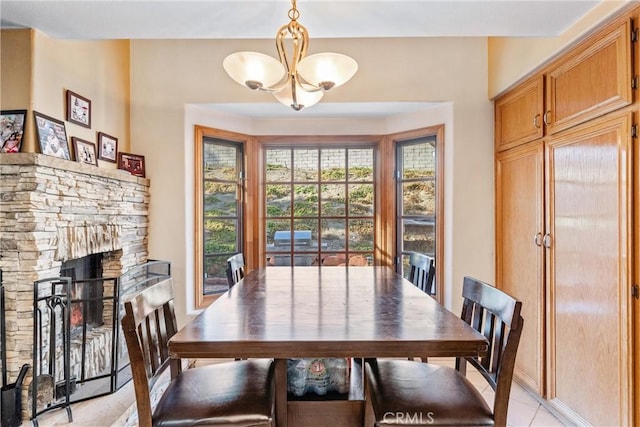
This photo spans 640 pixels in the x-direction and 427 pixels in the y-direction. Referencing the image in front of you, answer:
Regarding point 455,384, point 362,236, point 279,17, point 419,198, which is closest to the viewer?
point 455,384

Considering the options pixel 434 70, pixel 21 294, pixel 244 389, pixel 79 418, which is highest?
pixel 434 70

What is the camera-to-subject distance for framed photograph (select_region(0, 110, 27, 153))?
2.03 metres

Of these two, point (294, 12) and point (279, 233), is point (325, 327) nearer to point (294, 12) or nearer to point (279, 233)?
point (294, 12)

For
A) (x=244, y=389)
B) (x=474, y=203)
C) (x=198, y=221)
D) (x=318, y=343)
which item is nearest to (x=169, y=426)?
(x=244, y=389)

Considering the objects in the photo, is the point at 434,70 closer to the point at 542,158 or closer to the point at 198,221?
the point at 542,158

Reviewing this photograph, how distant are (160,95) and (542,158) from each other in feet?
9.72

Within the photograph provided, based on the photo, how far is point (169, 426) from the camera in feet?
3.79

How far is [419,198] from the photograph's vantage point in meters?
3.27

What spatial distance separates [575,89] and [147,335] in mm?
2431

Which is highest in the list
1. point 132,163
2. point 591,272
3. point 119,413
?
point 132,163

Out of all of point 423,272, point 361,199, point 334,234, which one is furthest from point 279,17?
point 334,234

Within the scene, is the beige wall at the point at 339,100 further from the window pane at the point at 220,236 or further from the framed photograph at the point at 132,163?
the window pane at the point at 220,236

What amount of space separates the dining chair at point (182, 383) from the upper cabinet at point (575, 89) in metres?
2.04

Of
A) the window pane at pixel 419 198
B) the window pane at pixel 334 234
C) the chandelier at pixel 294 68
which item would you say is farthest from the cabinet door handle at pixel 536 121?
the window pane at pixel 334 234
